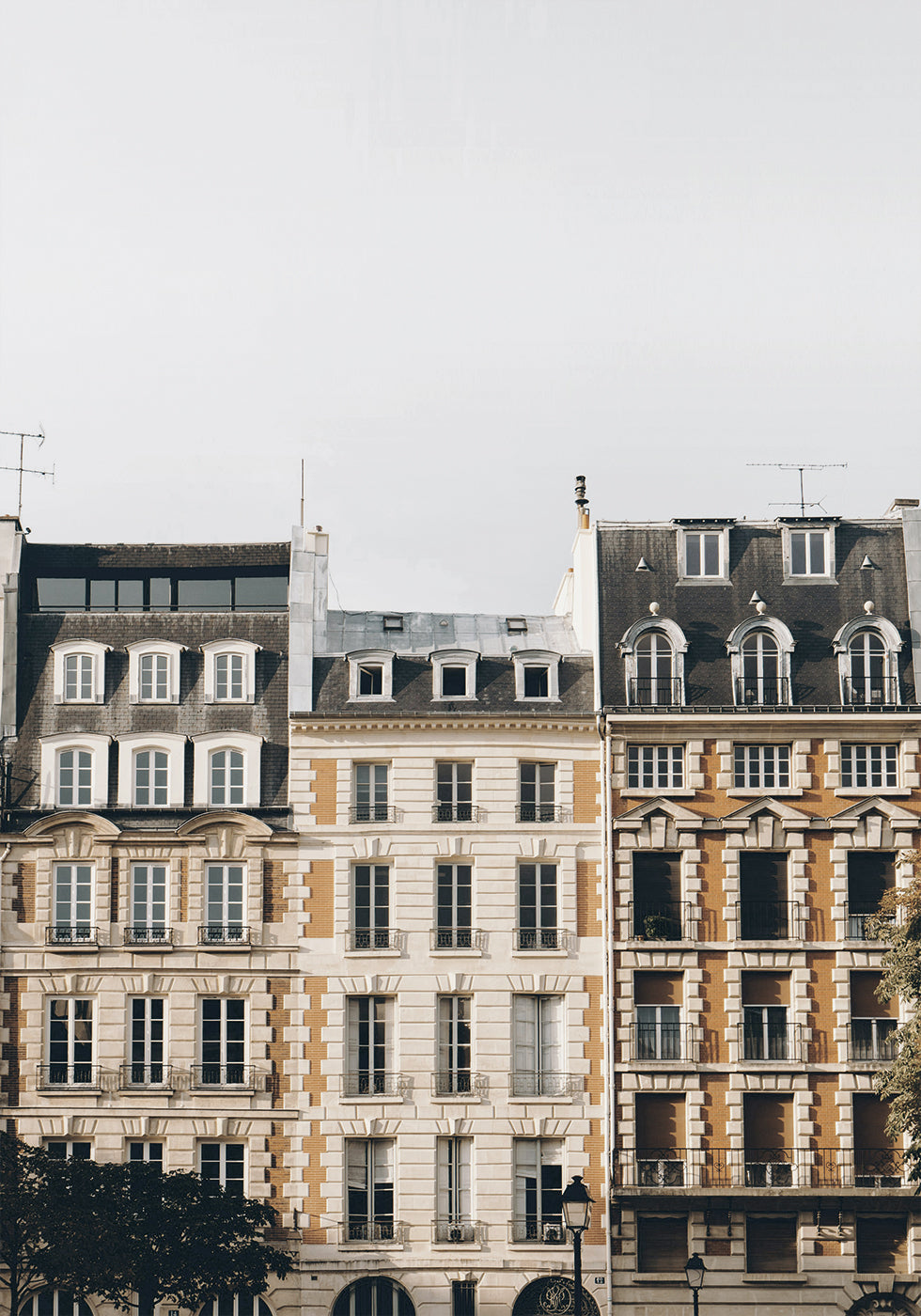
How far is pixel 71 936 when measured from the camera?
50750mm

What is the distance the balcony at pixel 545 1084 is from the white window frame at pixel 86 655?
600 inches

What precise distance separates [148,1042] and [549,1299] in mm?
12238

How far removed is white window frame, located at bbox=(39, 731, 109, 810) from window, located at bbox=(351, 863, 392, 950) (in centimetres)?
721

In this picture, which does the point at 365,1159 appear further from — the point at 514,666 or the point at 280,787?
the point at 514,666

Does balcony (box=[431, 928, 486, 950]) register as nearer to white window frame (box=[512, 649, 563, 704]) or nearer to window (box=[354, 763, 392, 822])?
window (box=[354, 763, 392, 822])

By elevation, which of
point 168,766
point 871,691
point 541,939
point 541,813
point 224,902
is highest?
point 871,691

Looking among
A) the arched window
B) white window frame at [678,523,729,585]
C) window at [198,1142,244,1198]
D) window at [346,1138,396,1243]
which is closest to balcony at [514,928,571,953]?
window at [346,1138,396,1243]

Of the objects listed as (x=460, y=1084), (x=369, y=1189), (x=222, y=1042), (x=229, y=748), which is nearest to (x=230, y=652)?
(x=229, y=748)

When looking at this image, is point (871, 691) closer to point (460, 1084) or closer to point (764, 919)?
point (764, 919)

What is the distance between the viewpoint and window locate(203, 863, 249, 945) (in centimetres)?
5075

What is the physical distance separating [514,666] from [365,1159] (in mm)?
13668

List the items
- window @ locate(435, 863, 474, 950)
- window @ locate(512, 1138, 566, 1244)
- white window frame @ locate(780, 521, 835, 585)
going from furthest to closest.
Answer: white window frame @ locate(780, 521, 835, 585), window @ locate(435, 863, 474, 950), window @ locate(512, 1138, 566, 1244)

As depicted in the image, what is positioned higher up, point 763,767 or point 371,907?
point 763,767

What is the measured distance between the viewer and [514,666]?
173ft
